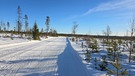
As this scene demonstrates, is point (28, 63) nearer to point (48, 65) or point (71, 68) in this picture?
point (48, 65)

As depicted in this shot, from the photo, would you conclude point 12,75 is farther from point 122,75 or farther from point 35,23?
point 35,23

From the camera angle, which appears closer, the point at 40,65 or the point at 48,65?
the point at 40,65

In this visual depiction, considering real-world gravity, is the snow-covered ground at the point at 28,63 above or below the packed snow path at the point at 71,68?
above

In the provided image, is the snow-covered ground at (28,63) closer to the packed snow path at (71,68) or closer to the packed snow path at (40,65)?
the packed snow path at (40,65)

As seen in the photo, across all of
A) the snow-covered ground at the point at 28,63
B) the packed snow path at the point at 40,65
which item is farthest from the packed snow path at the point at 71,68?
the snow-covered ground at the point at 28,63

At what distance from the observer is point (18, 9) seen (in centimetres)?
6538

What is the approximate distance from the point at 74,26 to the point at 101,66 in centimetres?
7331

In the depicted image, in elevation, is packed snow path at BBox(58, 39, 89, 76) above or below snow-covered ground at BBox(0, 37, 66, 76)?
below

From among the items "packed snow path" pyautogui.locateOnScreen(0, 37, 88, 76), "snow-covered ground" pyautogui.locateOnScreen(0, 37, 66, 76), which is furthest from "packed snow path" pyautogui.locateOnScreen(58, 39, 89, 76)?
"snow-covered ground" pyautogui.locateOnScreen(0, 37, 66, 76)

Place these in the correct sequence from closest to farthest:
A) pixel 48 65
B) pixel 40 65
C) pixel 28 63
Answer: pixel 40 65
pixel 48 65
pixel 28 63

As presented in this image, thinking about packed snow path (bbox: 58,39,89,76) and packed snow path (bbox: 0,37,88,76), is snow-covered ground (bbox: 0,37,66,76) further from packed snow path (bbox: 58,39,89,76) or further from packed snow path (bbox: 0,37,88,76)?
packed snow path (bbox: 58,39,89,76)

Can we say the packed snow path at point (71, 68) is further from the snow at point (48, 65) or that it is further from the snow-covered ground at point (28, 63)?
the snow-covered ground at point (28, 63)

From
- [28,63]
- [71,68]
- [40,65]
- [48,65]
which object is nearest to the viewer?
[71,68]

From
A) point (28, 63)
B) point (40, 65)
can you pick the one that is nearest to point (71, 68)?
point (40, 65)
